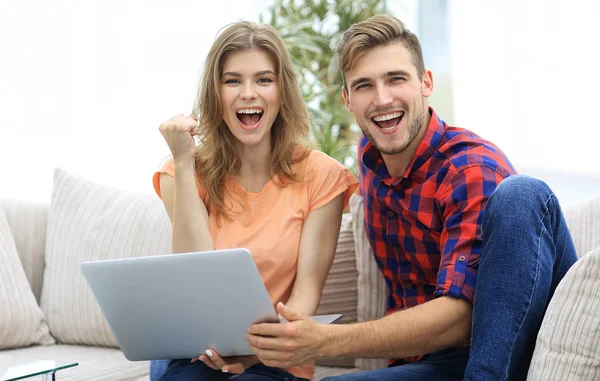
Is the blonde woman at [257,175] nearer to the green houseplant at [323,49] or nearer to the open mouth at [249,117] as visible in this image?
the open mouth at [249,117]

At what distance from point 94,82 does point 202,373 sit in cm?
200

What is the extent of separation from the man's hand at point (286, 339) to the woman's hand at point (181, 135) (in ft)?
1.76

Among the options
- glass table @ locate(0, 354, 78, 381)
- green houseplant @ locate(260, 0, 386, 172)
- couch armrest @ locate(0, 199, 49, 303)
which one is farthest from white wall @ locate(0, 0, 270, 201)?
glass table @ locate(0, 354, 78, 381)

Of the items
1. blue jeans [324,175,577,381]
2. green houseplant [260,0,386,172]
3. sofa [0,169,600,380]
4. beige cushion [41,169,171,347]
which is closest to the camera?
blue jeans [324,175,577,381]

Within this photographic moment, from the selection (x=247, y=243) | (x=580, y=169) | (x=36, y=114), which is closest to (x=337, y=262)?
(x=247, y=243)

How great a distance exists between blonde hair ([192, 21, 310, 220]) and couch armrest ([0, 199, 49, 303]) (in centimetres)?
75

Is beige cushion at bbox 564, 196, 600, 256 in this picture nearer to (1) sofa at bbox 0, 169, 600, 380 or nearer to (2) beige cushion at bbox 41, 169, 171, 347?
(1) sofa at bbox 0, 169, 600, 380

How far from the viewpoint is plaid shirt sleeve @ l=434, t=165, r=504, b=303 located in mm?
1426

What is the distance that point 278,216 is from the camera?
5.74 feet

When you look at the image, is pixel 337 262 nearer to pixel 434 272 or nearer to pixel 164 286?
pixel 434 272

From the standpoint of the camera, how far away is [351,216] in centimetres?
209

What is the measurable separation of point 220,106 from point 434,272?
0.66 meters

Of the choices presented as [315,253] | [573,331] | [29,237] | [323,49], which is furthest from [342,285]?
[323,49]

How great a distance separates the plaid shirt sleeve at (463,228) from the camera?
143cm
